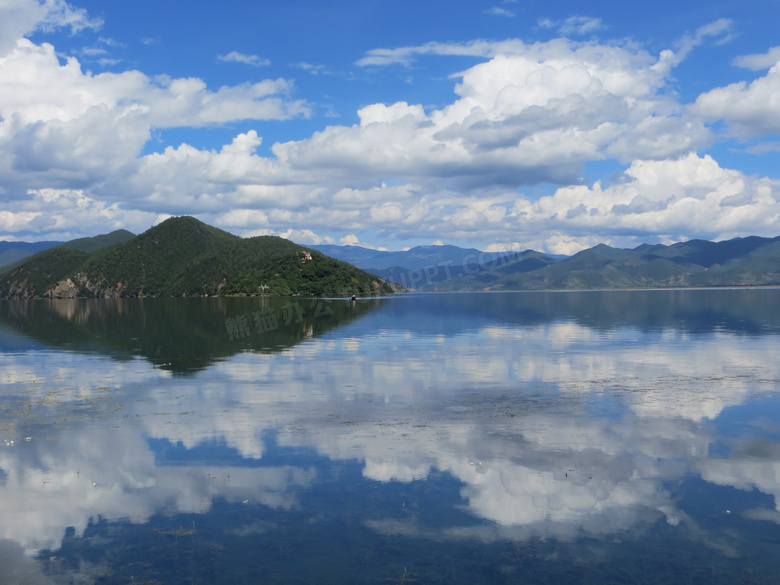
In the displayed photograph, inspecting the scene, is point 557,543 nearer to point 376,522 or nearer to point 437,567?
point 437,567

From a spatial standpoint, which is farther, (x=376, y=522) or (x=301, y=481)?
(x=301, y=481)

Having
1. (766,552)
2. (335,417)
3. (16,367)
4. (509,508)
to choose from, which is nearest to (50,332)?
(16,367)

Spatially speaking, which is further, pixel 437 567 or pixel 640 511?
pixel 640 511

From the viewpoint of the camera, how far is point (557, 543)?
16.7 metres

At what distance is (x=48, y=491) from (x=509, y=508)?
1519cm

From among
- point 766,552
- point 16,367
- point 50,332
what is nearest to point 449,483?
point 766,552

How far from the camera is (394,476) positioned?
22.0 metres

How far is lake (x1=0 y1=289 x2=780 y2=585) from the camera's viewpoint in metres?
15.8

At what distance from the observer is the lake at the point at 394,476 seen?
15.8m

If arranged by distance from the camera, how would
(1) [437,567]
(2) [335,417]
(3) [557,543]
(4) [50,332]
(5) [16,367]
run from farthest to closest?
(4) [50,332], (5) [16,367], (2) [335,417], (3) [557,543], (1) [437,567]

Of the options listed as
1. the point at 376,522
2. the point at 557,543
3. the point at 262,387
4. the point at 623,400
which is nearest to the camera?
the point at 557,543

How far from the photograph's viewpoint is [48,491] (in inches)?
826

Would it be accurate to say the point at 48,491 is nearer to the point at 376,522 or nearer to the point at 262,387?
the point at 376,522

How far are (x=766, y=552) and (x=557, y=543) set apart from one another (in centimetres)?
525
